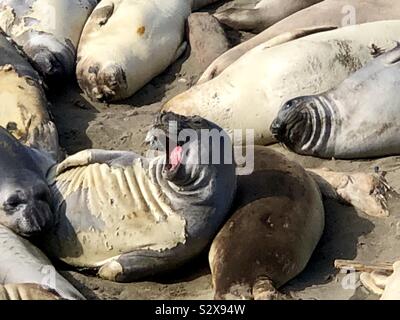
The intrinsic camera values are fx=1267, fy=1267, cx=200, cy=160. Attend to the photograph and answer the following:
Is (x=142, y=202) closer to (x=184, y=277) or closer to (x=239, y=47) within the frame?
(x=184, y=277)

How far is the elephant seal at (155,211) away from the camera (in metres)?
5.86

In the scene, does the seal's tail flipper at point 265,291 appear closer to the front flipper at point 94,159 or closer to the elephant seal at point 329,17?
the front flipper at point 94,159

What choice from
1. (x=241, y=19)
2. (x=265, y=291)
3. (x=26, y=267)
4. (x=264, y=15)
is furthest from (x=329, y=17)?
(x=26, y=267)

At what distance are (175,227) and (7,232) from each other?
78 cm

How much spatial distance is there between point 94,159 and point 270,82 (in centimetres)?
132

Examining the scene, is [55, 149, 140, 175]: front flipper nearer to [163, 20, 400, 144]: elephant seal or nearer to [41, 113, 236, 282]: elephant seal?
[41, 113, 236, 282]: elephant seal

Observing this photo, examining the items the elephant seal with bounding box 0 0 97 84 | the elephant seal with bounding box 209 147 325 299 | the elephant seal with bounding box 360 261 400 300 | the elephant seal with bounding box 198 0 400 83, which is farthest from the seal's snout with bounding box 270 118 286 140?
the elephant seal with bounding box 0 0 97 84

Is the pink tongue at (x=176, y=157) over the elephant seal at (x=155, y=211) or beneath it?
over

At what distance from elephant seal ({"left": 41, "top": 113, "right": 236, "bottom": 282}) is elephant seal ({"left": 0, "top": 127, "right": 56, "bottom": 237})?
106 millimetres

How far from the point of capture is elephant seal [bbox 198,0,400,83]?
772 centimetres

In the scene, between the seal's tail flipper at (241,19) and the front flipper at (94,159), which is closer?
the front flipper at (94,159)

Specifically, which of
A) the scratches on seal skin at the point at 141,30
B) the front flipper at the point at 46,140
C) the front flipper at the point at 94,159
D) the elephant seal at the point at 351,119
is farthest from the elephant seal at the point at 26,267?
the scratches on seal skin at the point at 141,30

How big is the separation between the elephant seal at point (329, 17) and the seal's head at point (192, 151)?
172 cm
